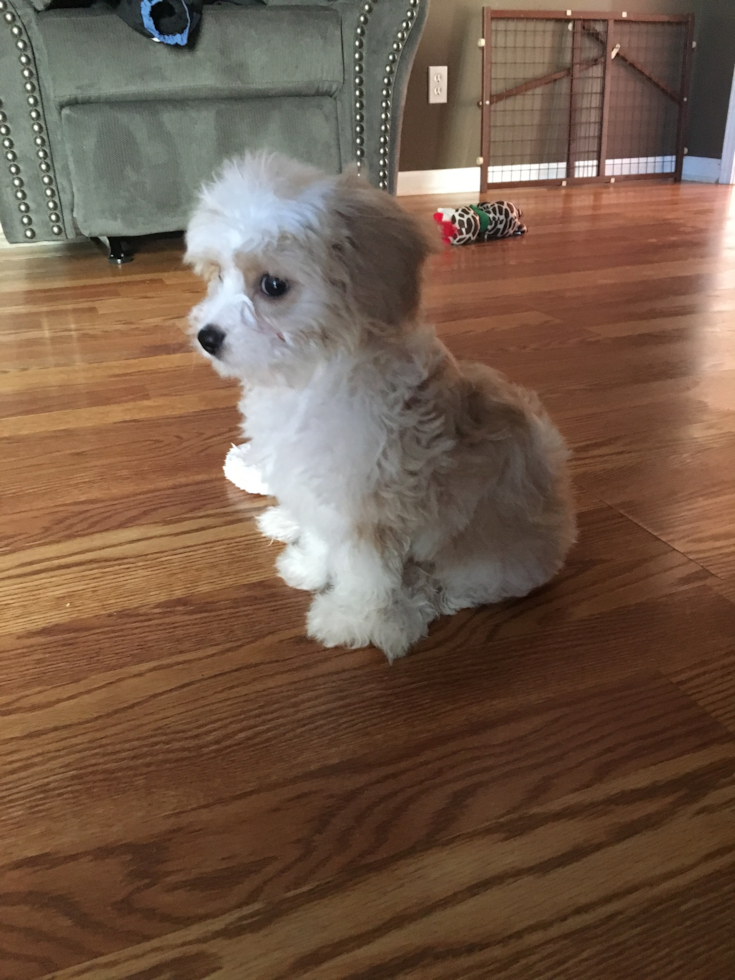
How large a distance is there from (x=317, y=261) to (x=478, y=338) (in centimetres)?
134

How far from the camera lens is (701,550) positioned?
4.07 ft

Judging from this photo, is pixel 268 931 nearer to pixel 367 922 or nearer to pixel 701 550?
pixel 367 922

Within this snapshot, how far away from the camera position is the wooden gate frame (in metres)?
4.32

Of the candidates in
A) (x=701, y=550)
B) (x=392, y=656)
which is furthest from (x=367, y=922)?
(x=701, y=550)

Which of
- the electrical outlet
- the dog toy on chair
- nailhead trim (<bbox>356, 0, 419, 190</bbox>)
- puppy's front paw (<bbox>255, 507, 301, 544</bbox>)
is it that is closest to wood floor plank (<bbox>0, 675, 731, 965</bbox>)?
puppy's front paw (<bbox>255, 507, 301, 544</bbox>)

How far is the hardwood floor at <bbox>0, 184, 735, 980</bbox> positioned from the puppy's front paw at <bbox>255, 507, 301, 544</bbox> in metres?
0.02

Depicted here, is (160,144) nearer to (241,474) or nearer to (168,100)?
(168,100)

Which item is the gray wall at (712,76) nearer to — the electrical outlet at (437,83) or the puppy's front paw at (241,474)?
the electrical outlet at (437,83)

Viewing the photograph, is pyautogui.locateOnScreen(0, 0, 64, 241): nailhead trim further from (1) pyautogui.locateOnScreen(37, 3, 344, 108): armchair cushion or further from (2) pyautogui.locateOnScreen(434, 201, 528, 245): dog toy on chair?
(2) pyautogui.locateOnScreen(434, 201, 528, 245): dog toy on chair

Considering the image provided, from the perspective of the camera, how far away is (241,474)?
1420 millimetres

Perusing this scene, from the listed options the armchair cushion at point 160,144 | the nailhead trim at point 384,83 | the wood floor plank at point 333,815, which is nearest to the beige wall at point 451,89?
the nailhead trim at point 384,83

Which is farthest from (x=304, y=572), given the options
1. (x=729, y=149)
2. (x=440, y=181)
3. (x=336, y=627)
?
(x=729, y=149)

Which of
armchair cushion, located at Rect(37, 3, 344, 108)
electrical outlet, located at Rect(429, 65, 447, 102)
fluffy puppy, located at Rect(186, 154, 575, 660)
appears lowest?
fluffy puppy, located at Rect(186, 154, 575, 660)

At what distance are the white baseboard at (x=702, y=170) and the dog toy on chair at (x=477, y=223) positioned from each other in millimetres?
2448
